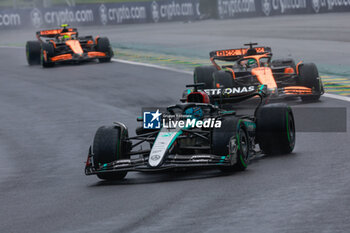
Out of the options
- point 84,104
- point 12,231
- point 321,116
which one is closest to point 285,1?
point 84,104

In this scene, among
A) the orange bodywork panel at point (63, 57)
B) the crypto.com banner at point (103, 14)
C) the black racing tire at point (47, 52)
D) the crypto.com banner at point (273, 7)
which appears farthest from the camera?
the crypto.com banner at point (103, 14)

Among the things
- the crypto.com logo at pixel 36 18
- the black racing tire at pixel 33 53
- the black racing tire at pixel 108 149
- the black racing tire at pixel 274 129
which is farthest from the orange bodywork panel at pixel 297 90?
A: the crypto.com logo at pixel 36 18

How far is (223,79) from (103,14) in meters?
39.9

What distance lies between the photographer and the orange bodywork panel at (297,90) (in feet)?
57.5

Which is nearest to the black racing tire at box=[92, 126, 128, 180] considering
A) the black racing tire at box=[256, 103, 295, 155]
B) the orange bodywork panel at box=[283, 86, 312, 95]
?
A: the black racing tire at box=[256, 103, 295, 155]

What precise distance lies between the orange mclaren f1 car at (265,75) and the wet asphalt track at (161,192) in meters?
0.74

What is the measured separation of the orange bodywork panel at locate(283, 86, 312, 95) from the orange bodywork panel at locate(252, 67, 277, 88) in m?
0.33

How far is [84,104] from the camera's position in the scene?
1991cm

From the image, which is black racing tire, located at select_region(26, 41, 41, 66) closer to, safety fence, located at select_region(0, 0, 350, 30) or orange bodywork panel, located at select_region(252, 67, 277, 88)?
orange bodywork panel, located at select_region(252, 67, 277, 88)

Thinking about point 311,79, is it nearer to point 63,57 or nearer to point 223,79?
point 223,79

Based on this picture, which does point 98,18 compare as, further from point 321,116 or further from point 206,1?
point 321,116

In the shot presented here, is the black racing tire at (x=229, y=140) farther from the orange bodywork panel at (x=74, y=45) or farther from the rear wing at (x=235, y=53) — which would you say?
the orange bodywork panel at (x=74, y=45)

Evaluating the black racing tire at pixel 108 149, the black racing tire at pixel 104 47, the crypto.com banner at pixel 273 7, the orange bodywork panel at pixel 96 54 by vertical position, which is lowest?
the crypto.com banner at pixel 273 7

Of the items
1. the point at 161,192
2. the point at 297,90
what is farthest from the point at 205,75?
the point at 161,192
